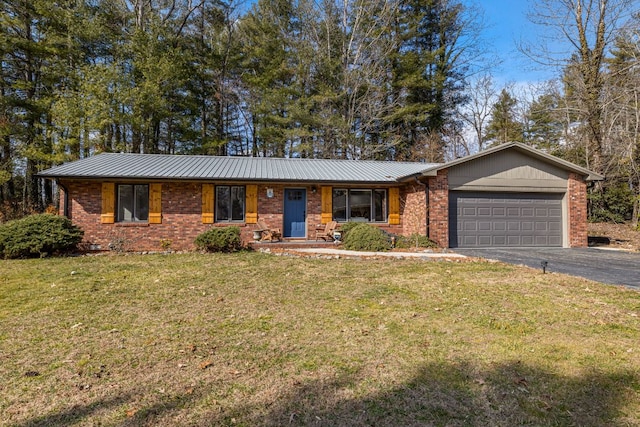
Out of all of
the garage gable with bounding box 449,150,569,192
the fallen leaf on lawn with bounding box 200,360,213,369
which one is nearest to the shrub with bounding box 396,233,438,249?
the garage gable with bounding box 449,150,569,192

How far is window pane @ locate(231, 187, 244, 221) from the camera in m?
12.5

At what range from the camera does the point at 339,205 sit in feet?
43.9

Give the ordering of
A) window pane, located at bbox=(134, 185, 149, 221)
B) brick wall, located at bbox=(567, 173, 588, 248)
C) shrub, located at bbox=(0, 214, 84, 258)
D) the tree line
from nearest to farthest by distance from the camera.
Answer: shrub, located at bbox=(0, 214, 84, 258)
window pane, located at bbox=(134, 185, 149, 221)
brick wall, located at bbox=(567, 173, 588, 248)
the tree line

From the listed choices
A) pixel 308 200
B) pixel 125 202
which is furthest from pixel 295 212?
pixel 125 202

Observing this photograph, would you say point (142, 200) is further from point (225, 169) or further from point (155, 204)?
point (225, 169)

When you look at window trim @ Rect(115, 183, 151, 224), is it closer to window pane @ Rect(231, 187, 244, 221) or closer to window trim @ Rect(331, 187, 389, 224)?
window pane @ Rect(231, 187, 244, 221)

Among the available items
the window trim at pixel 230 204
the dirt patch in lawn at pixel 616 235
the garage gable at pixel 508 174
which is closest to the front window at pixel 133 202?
the window trim at pixel 230 204

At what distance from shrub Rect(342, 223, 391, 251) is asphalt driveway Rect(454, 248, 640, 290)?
8.09 ft

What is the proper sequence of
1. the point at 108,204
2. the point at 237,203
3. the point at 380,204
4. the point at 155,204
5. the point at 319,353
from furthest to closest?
the point at 380,204 < the point at 237,203 < the point at 155,204 < the point at 108,204 < the point at 319,353

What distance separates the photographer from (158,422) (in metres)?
2.31

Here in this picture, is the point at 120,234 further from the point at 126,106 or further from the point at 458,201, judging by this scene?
the point at 458,201

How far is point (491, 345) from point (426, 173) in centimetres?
825

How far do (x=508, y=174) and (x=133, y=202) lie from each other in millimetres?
13593

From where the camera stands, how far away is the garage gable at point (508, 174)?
38.7ft
